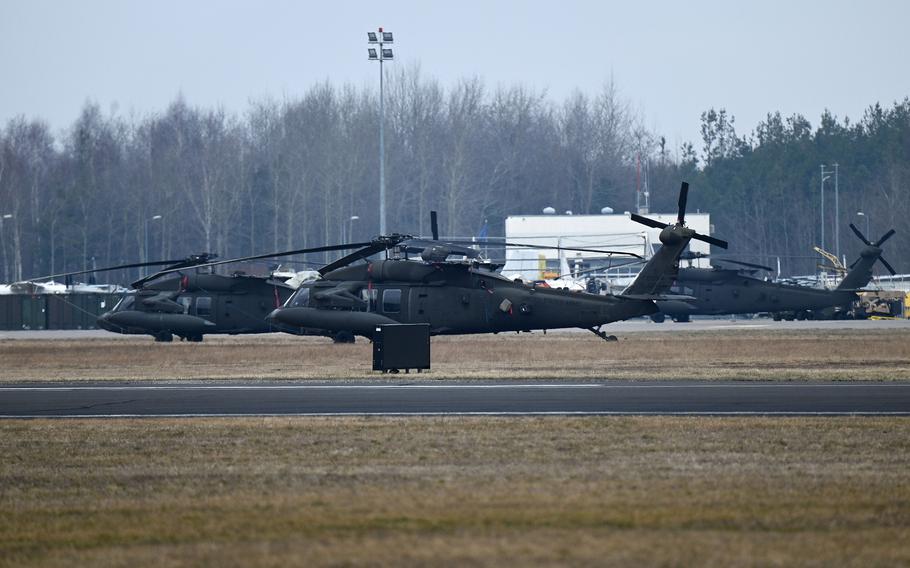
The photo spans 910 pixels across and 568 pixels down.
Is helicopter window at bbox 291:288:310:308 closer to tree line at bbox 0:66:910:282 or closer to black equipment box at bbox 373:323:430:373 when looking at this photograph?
black equipment box at bbox 373:323:430:373

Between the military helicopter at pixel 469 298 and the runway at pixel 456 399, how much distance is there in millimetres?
8697

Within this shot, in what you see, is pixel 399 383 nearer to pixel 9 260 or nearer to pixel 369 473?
pixel 369 473

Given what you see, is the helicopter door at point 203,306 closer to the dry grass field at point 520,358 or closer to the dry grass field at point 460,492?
the dry grass field at point 520,358

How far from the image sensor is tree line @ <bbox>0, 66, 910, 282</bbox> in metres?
126

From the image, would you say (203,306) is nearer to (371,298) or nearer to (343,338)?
(343,338)

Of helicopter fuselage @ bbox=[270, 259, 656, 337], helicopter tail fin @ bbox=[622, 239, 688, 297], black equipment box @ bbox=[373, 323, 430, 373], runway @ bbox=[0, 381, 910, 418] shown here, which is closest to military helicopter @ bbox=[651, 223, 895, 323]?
helicopter tail fin @ bbox=[622, 239, 688, 297]

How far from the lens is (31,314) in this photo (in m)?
69.9

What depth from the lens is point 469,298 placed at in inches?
1399

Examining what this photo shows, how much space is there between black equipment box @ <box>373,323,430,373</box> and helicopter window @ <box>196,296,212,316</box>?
49.8ft

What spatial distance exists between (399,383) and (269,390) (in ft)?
8.70

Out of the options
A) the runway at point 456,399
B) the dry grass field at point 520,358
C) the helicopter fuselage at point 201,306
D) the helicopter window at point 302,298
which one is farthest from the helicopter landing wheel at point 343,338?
the runway at point 456,399

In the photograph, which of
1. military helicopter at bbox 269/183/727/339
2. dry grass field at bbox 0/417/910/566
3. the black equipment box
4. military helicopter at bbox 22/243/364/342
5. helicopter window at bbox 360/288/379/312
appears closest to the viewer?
dry grass field at bbox 0/417/910/566

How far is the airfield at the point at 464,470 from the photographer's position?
1066cm

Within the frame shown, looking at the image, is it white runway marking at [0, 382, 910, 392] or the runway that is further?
white runway marking at [0, 382, 910, 392]
